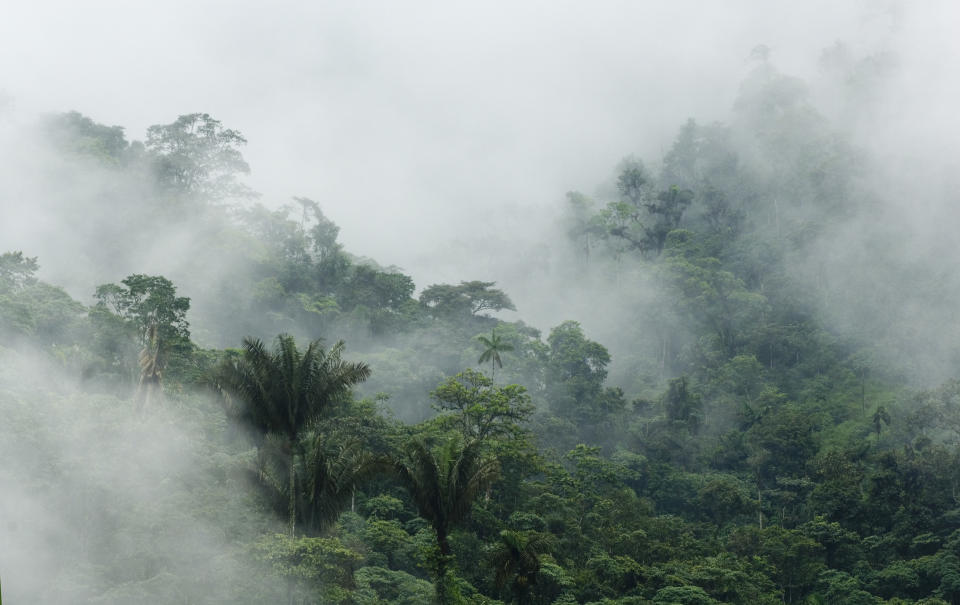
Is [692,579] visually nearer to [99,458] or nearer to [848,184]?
[99,458]

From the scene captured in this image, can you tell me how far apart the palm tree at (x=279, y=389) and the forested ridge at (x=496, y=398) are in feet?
0.26

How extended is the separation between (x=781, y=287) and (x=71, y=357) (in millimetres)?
55176

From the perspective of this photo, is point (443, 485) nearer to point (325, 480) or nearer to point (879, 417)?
point (325, 480)

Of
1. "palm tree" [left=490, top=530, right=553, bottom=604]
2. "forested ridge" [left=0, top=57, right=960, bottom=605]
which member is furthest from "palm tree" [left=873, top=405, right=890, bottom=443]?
"palm tree" [left=490, top=530, right=553, bottom=604]

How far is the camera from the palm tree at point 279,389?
2409 centimetres

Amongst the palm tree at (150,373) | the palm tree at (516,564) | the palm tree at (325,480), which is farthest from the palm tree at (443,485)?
the palm tree at (150,373)

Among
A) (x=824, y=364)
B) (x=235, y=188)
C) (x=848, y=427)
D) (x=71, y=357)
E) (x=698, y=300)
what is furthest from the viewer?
(x=235, y=188)

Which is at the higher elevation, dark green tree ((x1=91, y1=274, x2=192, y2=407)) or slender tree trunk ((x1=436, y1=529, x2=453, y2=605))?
dark green tree ((x1=91, y1=274, x2=192, y2=407))

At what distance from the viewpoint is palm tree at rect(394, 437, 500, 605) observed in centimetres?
2356

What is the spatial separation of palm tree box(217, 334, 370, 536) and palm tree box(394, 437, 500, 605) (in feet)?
9.28

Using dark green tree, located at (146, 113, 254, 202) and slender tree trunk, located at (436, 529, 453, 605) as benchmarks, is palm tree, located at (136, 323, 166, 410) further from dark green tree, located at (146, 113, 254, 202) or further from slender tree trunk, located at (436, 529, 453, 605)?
dark green tree, located at (146, 113, 254, 202)

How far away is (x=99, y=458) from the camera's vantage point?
88.1ft

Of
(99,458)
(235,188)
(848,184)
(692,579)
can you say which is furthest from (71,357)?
(848,184)

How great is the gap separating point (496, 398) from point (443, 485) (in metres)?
17.1
